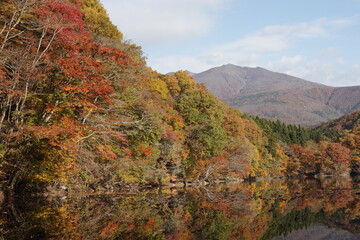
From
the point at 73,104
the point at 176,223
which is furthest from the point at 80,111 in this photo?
the point at 176,223

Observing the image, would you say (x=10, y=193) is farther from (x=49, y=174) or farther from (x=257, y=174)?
(x=257, y=174)

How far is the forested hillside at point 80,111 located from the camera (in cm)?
1630

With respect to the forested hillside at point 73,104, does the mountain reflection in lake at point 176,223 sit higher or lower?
lower

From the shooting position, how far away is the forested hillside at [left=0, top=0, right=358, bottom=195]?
53.5 feet

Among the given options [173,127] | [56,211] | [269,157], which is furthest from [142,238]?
[269,157]

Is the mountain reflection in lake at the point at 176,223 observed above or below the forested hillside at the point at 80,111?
below

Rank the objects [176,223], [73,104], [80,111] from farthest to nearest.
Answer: [80,111], [73,104], [176,223]

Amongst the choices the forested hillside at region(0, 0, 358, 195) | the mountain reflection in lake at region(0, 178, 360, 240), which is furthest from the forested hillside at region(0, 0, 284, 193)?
the mountain reflection in lake at region(0, 178, 360, 240)

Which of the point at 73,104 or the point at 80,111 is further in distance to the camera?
the point at 80,111

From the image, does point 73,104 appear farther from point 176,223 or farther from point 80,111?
point 176,223

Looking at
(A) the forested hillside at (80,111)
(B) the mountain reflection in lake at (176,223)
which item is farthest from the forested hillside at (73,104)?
(B) the mountain reflection in lake at (176,223)

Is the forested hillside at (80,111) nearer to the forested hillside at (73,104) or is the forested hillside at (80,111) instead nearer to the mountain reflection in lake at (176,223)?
the forested hillside at (73,104)

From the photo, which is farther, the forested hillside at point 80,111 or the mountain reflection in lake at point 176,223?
the forested hillside at point 80,111

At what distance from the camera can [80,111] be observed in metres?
20.0
